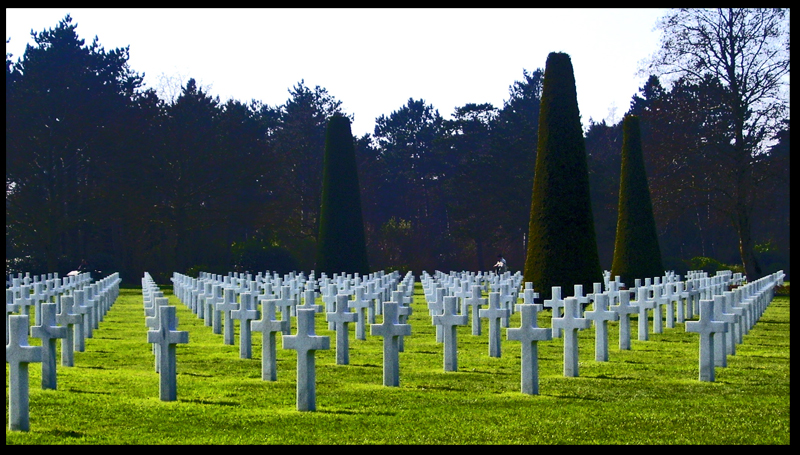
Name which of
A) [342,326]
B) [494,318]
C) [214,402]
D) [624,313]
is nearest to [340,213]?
[624,313]

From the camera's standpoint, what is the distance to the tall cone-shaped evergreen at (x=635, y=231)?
30672mm

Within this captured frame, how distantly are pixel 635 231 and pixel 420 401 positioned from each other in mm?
22980

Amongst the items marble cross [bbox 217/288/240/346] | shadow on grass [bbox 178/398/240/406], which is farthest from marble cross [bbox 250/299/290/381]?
marble cross [bbox 217/288/240/346]

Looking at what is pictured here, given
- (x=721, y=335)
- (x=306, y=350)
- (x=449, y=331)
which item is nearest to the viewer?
(x=306, y=350)

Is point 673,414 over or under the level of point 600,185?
under

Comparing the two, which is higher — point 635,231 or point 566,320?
point 635,231

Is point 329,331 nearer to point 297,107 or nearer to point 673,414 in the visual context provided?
point 673,414

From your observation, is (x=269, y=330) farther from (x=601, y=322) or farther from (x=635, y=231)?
(x=635, y=231)

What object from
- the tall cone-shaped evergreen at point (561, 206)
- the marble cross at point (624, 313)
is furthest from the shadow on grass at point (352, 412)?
the tall cone-shaped evergreen at point (561, 206)

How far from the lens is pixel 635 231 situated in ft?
102

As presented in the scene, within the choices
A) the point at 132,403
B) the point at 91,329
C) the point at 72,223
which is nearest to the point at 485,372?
the point at 132,403
